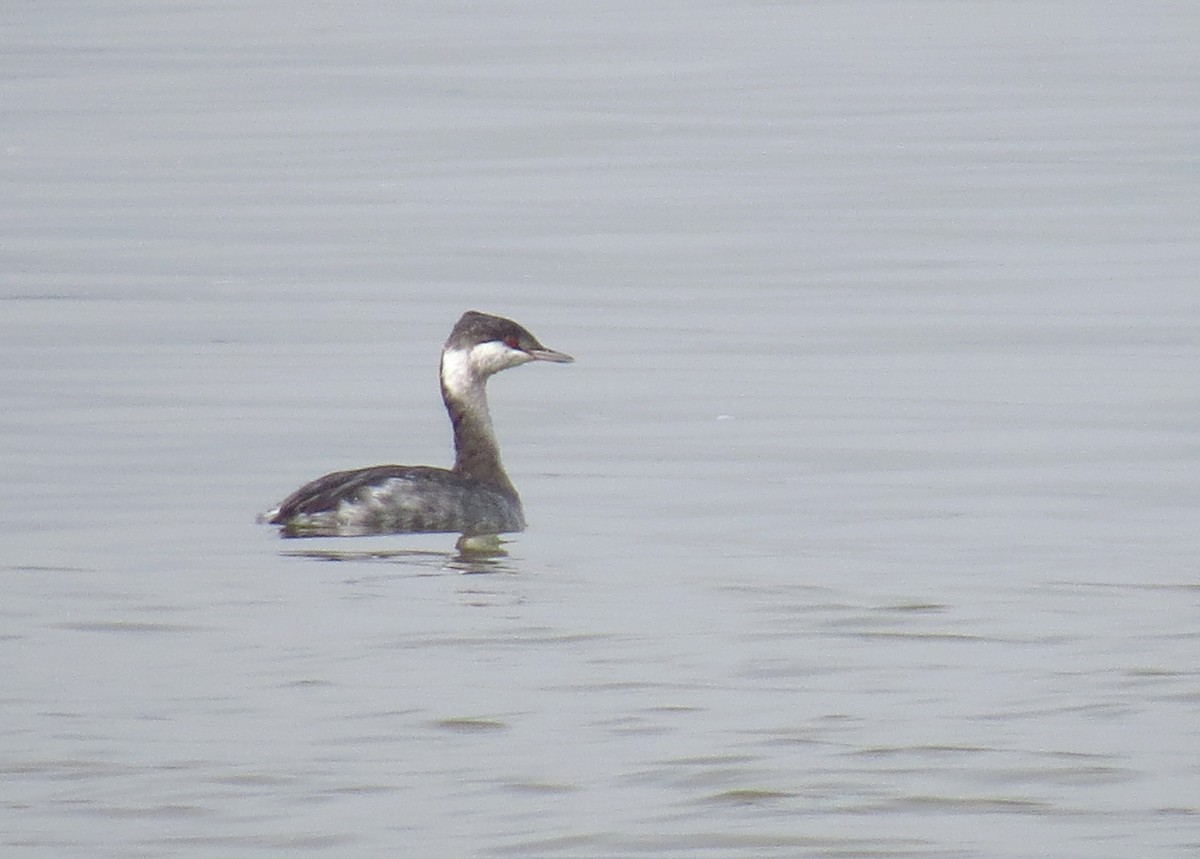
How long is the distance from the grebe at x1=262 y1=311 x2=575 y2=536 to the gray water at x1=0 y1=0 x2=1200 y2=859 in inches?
→ 7.0

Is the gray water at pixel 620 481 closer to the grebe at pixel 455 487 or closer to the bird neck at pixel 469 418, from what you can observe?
the grebe at pixel 455 487

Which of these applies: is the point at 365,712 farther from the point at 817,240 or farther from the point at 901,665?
the point at 817,240

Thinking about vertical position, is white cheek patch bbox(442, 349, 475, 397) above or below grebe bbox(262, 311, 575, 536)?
above

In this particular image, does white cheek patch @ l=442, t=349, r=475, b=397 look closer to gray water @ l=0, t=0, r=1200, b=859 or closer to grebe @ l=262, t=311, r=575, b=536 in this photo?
grebe @ l=262, t=311, r=575, b=536

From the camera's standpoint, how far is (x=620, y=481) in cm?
1316

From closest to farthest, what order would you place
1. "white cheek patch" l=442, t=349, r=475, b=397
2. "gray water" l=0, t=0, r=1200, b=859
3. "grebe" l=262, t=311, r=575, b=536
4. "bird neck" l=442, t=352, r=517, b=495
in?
"gray water" l=0, t=0, r=1200, b=859, "grebe" l=262, t=311, r=575, b=536, "bird neck" l=442, t=352, r=517, b=495, "white cheek patch" l=442, t=349, r=475, b=397

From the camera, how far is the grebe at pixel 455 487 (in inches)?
461

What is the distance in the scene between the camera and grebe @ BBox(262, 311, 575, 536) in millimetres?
11711

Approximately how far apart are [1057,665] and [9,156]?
21.9 meters

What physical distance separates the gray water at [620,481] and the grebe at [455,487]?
18cm

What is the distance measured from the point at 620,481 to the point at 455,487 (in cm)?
120

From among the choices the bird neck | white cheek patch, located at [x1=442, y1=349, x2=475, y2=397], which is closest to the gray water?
the bird neck

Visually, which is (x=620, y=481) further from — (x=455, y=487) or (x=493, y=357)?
(x=455, y=487)

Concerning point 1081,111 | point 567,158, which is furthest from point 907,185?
point 1081,111
